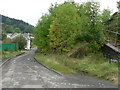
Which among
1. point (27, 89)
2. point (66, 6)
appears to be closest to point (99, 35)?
point (66, 6)

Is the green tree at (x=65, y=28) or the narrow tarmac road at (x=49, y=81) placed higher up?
the green tree at (x=65, y=28)

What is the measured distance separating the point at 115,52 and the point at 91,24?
18.5 feet

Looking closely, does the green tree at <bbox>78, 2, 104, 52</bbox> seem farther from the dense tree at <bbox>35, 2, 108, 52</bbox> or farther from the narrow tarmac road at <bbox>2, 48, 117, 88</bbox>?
the narrow tarmac road at <bbox>2, 48, 117, 88</bbox>

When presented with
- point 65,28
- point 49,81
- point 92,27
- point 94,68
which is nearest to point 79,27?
point 92,27

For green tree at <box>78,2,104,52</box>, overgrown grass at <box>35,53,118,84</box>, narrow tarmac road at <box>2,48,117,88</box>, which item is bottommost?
narrow tarmac road at <box>2,48,117,88</box>

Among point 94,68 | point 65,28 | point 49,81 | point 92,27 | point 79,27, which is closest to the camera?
point 49,81

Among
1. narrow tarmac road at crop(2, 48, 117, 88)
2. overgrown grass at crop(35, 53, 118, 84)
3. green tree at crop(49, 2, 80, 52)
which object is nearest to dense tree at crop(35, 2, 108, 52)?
green tree at crop(49, 2, 80, 52)

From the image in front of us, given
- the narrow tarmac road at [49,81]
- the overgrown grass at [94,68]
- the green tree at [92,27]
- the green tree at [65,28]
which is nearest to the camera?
the narrow tarmac road at [49,81]

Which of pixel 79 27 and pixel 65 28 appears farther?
pixel 65 28

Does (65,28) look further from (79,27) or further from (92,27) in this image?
(92,27)

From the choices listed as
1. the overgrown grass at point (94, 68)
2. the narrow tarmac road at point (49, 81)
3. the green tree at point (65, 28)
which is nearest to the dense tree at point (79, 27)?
the green tree at point (65, 28)

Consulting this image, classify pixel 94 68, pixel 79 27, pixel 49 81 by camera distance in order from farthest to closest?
pixel 79 27, pixel 94 68, pixel 49 81

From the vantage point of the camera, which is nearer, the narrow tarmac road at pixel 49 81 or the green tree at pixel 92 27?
the narrow tarmac road at pixel 49 81

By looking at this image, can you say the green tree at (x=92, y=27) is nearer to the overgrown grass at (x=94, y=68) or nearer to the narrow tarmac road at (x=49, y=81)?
the overgrown grass at (x=94, y=68)
